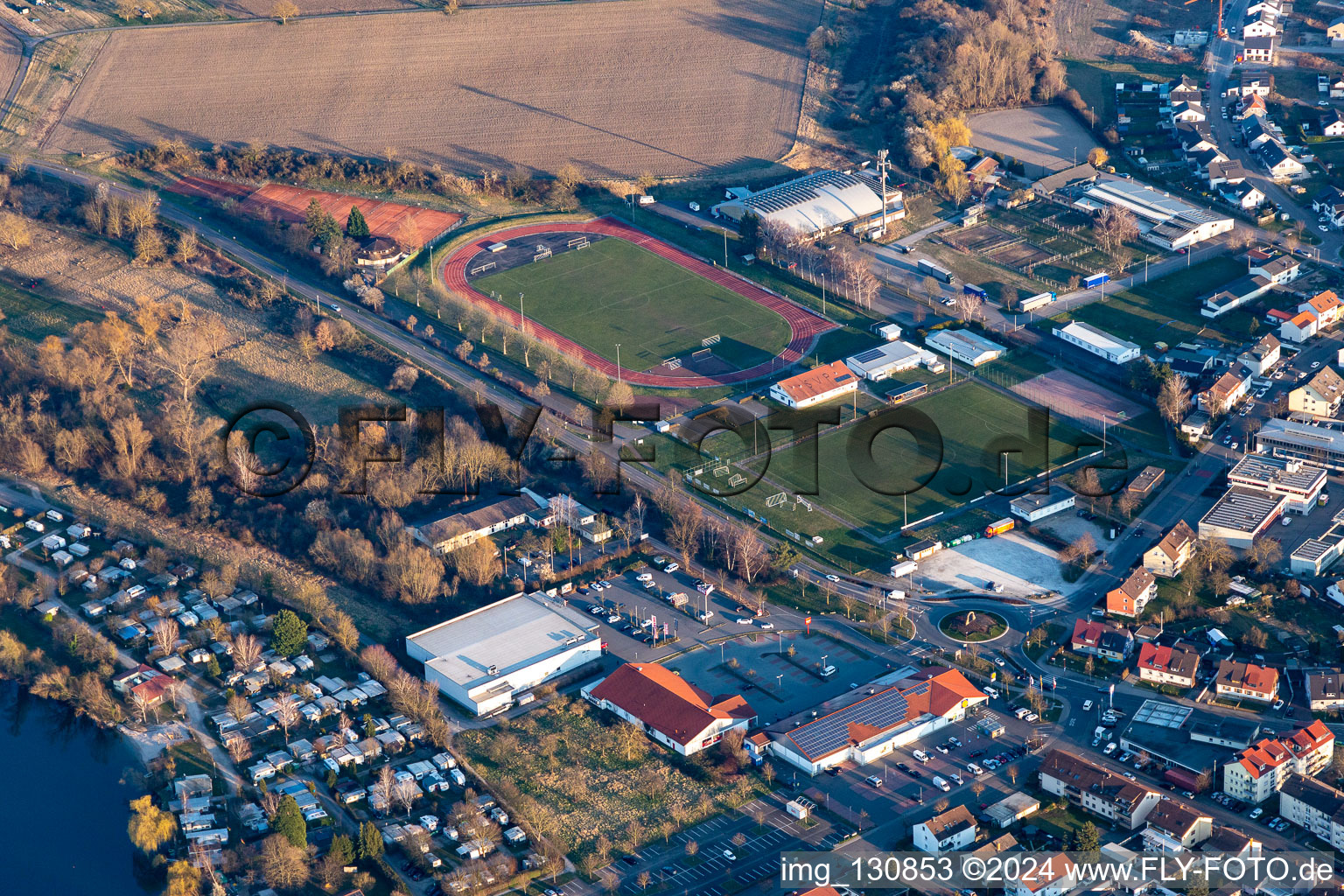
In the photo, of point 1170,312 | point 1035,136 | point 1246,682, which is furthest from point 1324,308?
point 1246,682

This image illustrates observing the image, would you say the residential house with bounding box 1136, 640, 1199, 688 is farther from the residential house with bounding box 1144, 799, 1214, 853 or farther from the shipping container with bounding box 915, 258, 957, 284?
the shipping container with bounding box 915, 258, 957, 284

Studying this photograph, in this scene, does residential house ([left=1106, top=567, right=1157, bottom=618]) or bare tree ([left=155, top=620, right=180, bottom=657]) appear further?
bare tree ([left=155, top=620, right=180, bottom=657])

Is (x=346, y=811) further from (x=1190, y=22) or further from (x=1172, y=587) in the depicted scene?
(x=1190, y=22)

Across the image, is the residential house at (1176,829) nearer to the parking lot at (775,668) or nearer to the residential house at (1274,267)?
the parking lot at (775,668)

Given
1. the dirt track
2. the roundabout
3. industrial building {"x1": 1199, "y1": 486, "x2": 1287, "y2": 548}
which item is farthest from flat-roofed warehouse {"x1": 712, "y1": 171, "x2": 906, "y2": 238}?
the roundabout

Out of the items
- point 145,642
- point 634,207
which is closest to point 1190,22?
point 634,207
